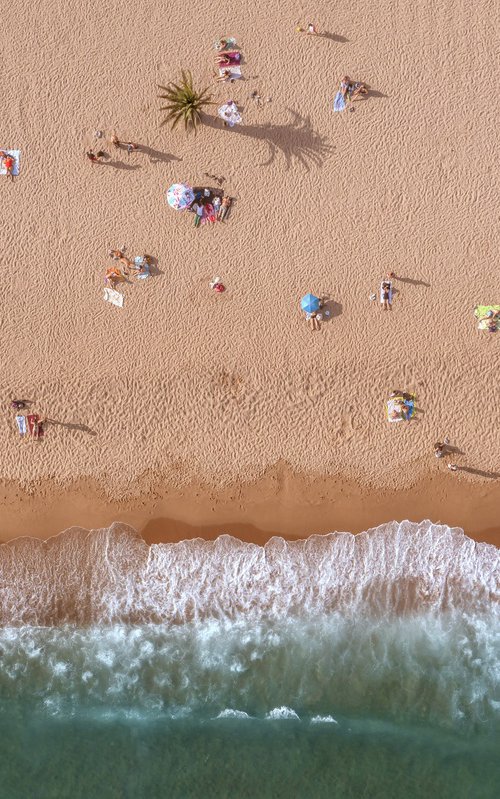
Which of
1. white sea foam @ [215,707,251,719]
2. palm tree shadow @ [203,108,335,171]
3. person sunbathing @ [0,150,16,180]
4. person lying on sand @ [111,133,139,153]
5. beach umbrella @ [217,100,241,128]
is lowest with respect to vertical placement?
white sea foam @ [215,707,251,719]

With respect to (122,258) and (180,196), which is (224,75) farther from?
(122,258)

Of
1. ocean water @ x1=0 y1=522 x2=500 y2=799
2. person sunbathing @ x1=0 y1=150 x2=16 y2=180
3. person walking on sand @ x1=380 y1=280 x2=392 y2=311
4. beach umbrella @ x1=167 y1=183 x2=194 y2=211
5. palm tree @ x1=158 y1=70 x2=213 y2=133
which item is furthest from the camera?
person sunbathing @ x1=0 y1=150 x2=16 y2=180

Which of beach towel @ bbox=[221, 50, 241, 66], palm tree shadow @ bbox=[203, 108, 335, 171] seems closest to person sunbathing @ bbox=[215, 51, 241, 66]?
beach towel @ bbox=[221, 50, 241, 66]

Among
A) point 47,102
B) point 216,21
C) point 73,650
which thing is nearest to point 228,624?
point 73,650

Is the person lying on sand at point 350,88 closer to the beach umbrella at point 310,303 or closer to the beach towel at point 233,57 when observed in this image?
the beach towel at point 233,57

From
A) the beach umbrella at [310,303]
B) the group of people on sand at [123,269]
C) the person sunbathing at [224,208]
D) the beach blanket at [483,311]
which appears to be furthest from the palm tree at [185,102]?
the beach blanket at [483,311]

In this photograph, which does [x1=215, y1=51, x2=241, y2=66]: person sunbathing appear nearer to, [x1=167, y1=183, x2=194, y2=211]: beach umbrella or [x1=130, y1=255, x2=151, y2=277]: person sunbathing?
[x1=167, y1=183, x2=194, y2=211]: beach umbrella

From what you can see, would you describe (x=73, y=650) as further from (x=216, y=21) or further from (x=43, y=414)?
(x=216, y=21)
